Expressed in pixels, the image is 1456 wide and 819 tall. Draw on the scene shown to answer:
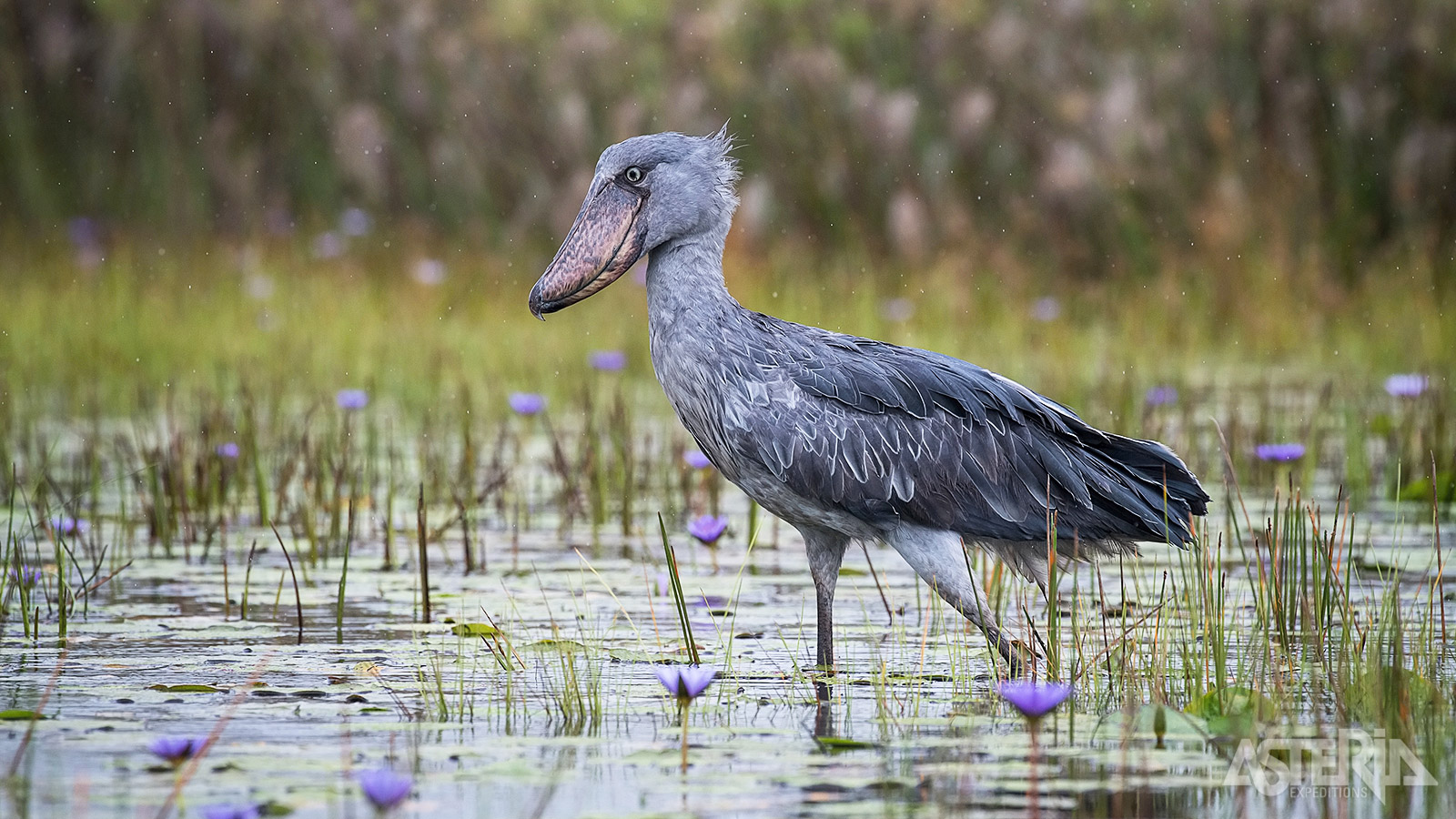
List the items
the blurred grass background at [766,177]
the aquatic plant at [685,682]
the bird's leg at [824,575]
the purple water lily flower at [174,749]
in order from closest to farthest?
the purple water lily flower at [174,749] < the aquatic plant at [685,682] < the bird's leg at [824,575] < the blurred grass background at [766,177]

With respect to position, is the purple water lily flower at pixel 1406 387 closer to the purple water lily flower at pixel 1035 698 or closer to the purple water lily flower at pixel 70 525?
the purple water lily flower at pixel 1035 698

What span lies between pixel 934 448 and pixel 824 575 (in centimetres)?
41

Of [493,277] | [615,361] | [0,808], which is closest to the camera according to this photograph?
[0,808]

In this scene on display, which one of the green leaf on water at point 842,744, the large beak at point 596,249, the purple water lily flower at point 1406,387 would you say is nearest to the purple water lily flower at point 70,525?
the large beak at point 596,249

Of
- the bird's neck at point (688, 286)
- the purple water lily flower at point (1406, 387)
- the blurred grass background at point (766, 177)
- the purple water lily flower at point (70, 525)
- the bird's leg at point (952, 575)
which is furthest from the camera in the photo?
the blurred grass background at point (766, 177)

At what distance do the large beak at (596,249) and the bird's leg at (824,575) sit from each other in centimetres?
84

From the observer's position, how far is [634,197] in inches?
187

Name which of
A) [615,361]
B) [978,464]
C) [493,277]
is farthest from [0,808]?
[493,277]

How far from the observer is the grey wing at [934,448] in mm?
4453

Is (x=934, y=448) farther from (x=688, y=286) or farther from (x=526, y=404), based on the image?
(x=526, y=404)

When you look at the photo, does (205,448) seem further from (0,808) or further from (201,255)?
(201,255)

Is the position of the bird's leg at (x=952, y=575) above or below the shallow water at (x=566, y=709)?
above

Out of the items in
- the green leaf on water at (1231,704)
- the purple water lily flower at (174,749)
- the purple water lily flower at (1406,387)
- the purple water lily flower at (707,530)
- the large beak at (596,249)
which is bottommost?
the purple water lily flower at (174,749)

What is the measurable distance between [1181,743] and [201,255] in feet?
32.0
